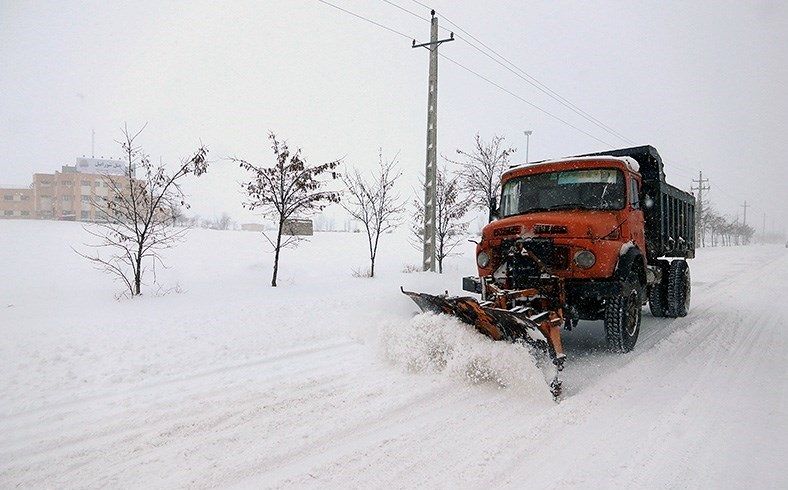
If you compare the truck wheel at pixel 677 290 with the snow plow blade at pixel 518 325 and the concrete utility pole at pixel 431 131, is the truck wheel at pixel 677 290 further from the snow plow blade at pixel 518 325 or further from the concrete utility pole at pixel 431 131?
the concrete utility pole at pixel 431 131

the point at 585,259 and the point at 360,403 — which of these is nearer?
the point at 360,403

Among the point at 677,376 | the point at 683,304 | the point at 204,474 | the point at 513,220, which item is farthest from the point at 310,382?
the point at 683,304

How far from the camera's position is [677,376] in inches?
193

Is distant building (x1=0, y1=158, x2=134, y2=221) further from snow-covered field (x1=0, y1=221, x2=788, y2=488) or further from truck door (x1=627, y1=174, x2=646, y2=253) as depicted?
truck door (x1=627, y1=174, x2=646, y2=253)

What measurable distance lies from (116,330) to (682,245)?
10984 mm

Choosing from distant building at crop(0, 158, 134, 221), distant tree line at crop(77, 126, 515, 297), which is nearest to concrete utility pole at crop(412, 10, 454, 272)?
distant tree line at crop(77, 126, 515, 297)

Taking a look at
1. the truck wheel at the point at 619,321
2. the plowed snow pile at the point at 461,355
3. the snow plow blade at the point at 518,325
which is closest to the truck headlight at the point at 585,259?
the truck wheel at the point at 619,321

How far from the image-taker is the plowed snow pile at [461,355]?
4328 millimetres

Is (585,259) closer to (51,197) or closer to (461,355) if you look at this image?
(461,355)

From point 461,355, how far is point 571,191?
10.6 ft

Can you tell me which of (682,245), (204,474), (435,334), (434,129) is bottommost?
(204,474)

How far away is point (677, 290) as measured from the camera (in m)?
8.70

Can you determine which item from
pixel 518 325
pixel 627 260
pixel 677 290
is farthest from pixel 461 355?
pixel 677 290

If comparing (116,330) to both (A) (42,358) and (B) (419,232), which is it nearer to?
(A) (42,358)
